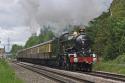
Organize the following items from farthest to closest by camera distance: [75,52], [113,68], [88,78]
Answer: [113,68], [75,52], [88,78]

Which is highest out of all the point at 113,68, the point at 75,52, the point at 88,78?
the point at 75,52

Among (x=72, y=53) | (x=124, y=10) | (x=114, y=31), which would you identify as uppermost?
(x=124, y=10)

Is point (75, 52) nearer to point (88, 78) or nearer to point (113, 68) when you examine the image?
point (113, 68)

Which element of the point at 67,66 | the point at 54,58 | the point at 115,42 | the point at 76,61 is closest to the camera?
the point at 76,61

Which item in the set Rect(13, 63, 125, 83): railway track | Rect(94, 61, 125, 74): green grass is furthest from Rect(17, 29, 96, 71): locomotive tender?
Answer: Rect(13, 63, 125, 83): railway track

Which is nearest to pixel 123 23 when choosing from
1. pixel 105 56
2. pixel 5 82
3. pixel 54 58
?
pixel 105 56

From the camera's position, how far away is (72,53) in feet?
106

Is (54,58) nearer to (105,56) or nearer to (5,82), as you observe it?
(105,56)

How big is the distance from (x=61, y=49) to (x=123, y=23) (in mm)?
13212

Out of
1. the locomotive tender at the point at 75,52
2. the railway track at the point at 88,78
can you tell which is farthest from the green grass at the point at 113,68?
the railway track at the point at 88,78

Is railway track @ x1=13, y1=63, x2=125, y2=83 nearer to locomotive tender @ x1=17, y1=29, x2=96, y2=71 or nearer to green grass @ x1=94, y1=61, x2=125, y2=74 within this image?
locomotive tender @ x1=17, y1=29, x2=96, y2=71

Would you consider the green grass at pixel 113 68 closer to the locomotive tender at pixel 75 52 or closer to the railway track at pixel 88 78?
the locomotive tender at pixel 75 52

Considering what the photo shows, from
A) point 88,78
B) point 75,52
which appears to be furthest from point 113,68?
point 88,78

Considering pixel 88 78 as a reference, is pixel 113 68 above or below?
above
